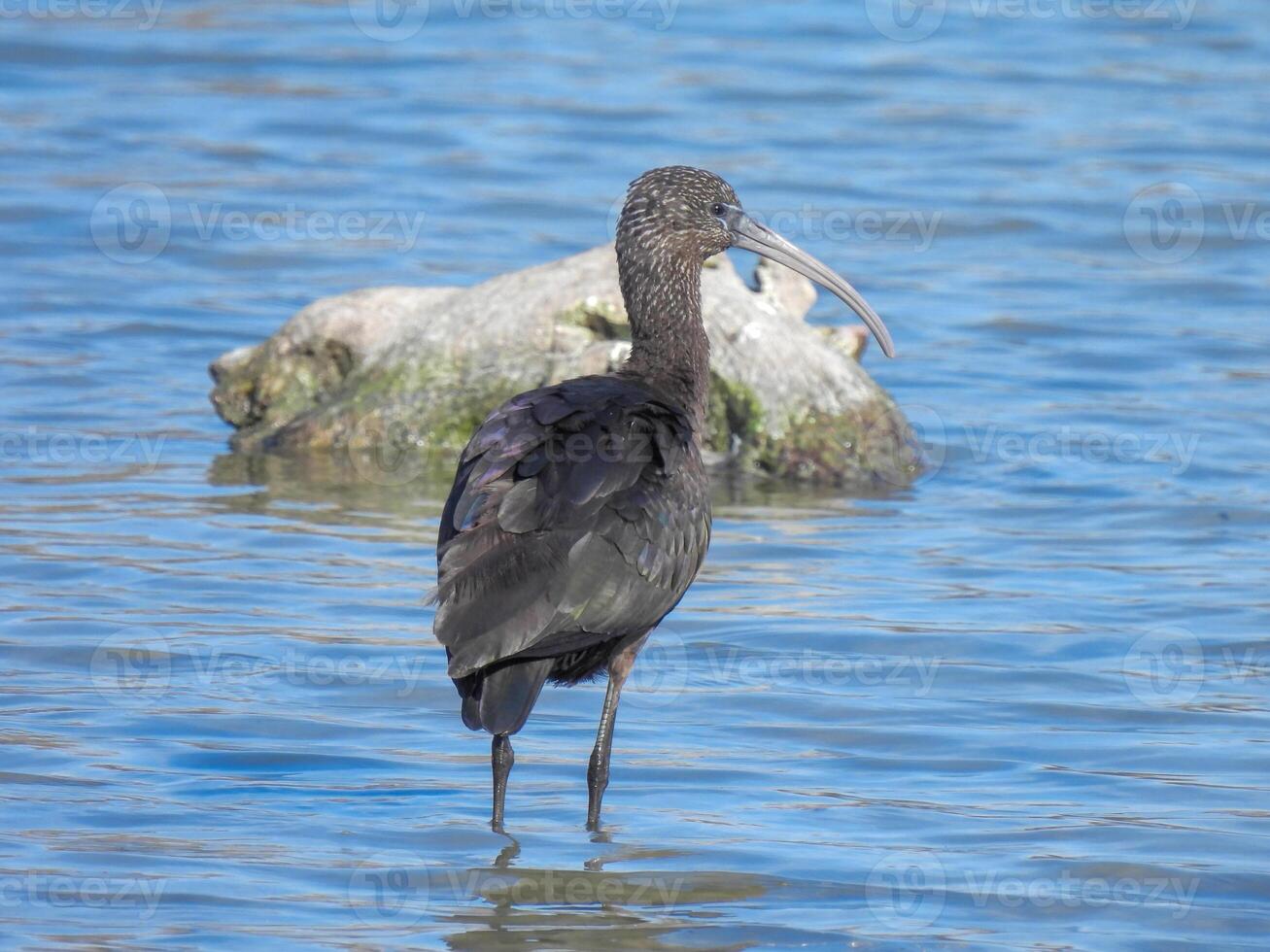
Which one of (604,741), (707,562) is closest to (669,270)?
(604,741)

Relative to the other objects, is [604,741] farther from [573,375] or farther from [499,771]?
[573,375]

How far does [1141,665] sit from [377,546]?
3.42m

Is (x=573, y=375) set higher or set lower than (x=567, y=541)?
lower

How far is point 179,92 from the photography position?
66.4 feet

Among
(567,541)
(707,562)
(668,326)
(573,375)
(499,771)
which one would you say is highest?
(668,326)

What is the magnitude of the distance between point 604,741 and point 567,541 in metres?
0.75

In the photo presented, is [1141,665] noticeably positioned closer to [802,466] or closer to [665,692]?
[665,692]

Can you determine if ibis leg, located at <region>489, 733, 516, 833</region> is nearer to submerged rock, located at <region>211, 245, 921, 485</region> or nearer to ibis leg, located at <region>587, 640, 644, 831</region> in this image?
ibis leg, located at <region>587, 640, 644, 831</region>

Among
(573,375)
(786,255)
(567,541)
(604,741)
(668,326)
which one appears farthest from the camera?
(573,375)

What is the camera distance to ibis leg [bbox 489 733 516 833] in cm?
621

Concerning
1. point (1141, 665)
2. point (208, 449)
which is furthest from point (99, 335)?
point (1141, 665)

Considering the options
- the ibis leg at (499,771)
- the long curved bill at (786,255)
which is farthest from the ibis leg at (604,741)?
the long curved bill at (786,255)

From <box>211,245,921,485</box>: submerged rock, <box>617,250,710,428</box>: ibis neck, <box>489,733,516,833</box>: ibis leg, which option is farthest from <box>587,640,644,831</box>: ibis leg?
<box>211,245,921,485</box>: submerged rock

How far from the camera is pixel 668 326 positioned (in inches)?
283
